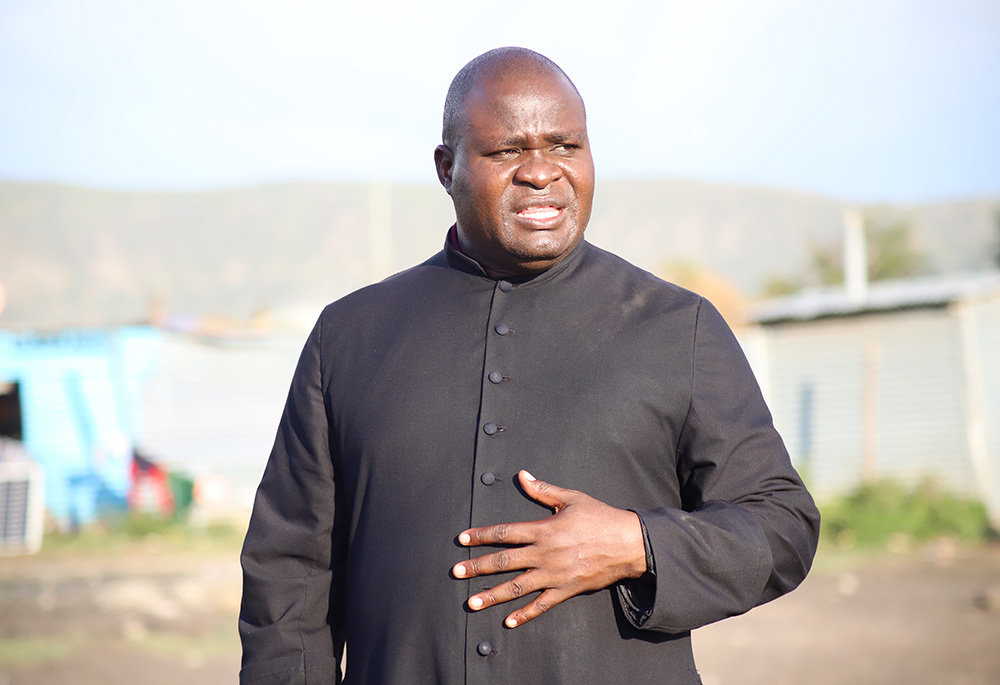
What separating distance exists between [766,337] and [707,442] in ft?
44.1

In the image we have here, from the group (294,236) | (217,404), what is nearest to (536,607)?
(217,404)

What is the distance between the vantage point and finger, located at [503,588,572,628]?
6.14 ft

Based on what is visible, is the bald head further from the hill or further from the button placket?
the hill

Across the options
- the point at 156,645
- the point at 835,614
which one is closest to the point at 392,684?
the point at 156,645

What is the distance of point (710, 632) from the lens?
8.62m

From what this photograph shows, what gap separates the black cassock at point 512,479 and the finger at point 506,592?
0.14ft

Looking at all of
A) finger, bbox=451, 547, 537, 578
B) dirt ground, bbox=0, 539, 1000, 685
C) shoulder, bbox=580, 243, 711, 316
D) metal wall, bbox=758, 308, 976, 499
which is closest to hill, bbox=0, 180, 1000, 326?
metal wall, bbox=758, 308, 976, 499

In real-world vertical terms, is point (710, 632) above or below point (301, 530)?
below

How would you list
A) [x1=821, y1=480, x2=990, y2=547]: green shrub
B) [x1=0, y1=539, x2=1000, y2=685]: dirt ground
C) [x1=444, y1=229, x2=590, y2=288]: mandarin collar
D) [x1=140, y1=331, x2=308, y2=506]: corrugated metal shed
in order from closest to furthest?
1. [x1=444, y1=229, x2=590, y2=288]: mandarin collar
2. [x1=0, y1=539, x2=1000, y2=685]: dirt ground
3. [x1=821, y1=480, x2=990, y2=547]: green shrub
4. [x1=140, y1=331, x2=308, y2=506]: corrugated metal shed

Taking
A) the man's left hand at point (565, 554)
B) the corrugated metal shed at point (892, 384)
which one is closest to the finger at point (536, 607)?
the man's left hand at point (565, 554)

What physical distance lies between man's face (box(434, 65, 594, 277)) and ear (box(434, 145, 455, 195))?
0.36ft

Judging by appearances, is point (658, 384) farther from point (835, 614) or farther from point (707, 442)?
point (835, 614)

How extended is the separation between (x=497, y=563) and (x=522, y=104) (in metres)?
0.91

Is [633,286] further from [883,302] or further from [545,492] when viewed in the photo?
[883,302]
